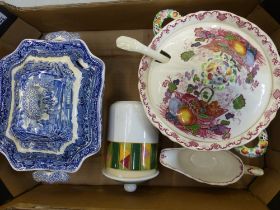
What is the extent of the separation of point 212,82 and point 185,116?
0.25ft

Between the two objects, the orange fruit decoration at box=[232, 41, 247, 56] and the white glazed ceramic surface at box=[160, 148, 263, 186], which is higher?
the orange fruit decoration at box=[232, 41, 247, 56]

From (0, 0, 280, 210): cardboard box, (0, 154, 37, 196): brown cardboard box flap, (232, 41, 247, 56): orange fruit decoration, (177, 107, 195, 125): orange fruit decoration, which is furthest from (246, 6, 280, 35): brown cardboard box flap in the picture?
(0, 154, 37, 196): brown cardboard box flap

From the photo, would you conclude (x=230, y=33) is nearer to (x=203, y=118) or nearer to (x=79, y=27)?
(x=203, y=118)

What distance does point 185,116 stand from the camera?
563 mm

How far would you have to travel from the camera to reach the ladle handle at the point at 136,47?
0.51 m

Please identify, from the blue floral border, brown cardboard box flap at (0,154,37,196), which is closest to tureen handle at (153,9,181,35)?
the blue floral border

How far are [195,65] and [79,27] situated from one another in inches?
12.6

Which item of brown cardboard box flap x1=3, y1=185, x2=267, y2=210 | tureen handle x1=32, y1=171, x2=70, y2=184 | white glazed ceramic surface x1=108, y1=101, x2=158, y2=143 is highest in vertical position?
white glazed ceramic surface x1=108, y1=101, x2=158, y2=143

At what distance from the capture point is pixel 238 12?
0.65 m

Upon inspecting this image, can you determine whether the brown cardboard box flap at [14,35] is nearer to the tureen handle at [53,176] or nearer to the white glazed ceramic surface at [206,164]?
the tureen handle at [53,176]

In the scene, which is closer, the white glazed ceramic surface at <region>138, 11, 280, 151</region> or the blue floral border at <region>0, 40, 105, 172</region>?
the white glazed ceramic surface at <region>138, 11, 280, 151</region>

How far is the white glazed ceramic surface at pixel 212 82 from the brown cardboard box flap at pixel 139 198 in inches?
4.8

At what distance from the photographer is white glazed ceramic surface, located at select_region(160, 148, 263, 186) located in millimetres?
659

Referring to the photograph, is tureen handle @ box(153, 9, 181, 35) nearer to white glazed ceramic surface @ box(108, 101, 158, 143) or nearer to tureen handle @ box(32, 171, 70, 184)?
white glazed ceramic surface @ box(108, 101, 158, 143)
